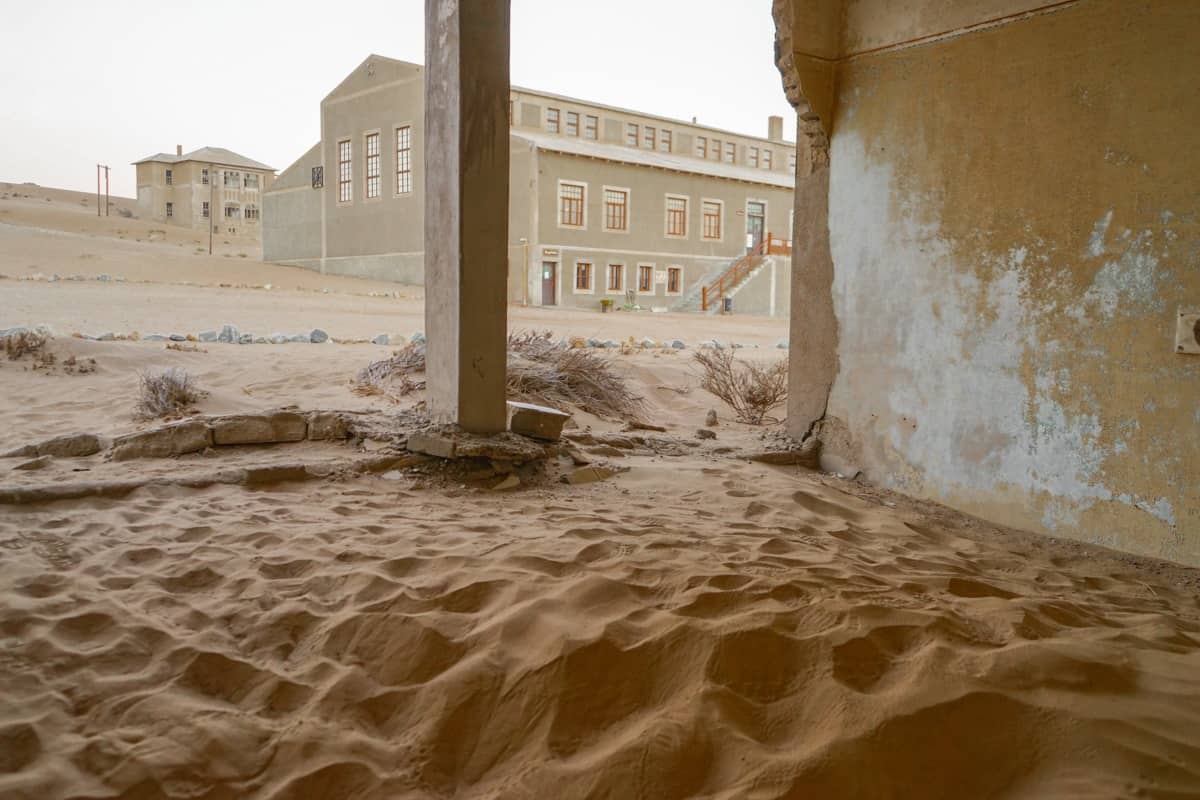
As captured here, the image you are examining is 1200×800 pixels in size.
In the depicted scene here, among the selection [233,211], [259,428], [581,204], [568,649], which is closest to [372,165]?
[581,204]

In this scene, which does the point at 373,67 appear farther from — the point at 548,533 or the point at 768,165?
the point at 548,533

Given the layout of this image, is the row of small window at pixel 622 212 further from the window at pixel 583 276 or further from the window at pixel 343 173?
the window at pixel 343 173

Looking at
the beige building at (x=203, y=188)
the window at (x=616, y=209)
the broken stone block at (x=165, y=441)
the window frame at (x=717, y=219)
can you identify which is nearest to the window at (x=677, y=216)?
the window frame at (x=717, y=219)

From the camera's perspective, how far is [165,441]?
5.07 meters

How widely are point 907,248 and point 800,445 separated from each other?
160 centimetres

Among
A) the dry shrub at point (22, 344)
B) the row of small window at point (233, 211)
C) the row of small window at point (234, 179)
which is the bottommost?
the dry shrub at point (22, 344)

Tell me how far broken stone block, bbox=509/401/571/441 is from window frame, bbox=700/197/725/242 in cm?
2779

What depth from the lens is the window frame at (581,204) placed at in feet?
92.1

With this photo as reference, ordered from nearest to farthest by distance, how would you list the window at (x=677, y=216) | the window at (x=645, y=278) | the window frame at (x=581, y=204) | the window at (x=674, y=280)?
1. the window frame at (x=581, y=204)
2. the window at (x=645, y=278)
3. the window at (x=677, y=216)
4. the window at (x=674, y=280)

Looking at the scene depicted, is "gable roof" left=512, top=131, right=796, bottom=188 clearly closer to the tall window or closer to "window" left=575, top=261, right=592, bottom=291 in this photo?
the tall window

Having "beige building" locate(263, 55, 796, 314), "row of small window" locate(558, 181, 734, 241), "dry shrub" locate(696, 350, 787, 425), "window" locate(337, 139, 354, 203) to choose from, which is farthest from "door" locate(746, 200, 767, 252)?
"dry shrub" locate(696, 350, 787, 425)

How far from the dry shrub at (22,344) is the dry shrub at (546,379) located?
122 inches

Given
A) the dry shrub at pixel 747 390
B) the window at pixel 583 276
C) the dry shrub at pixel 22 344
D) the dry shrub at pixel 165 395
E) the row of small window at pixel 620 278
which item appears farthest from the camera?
the row of small window at pixel 620 278

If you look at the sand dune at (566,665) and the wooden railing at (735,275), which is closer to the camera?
the sand dune at (566,665)
